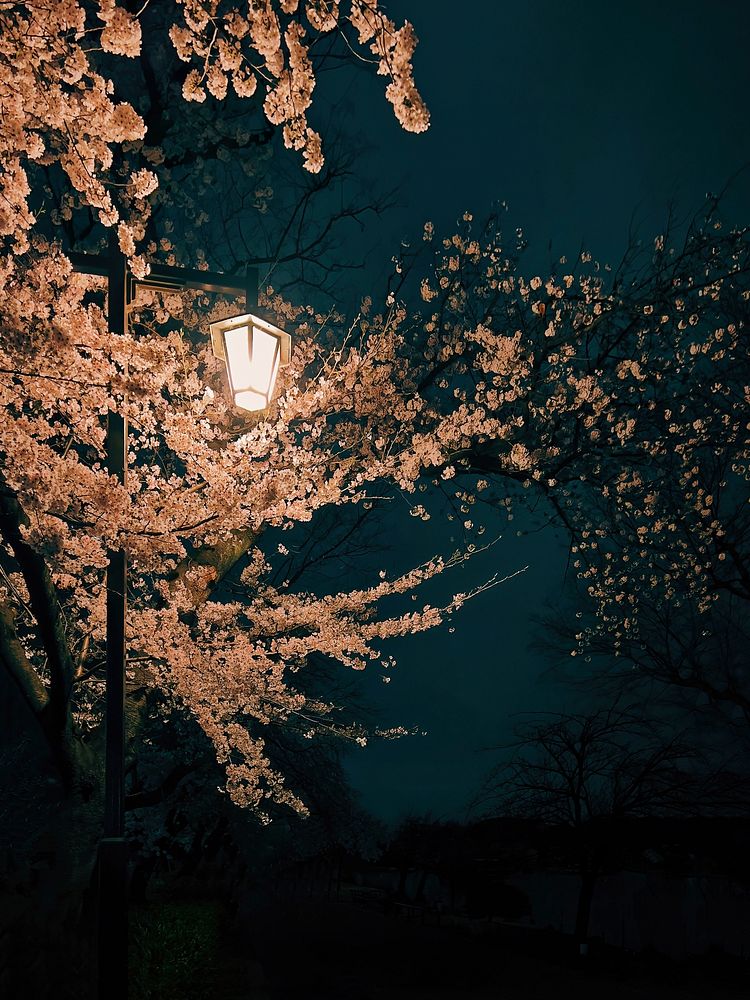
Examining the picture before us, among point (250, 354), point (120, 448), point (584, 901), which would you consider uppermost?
point (250, 354)

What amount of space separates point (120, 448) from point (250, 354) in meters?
1.25

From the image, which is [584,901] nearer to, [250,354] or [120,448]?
[120,448]

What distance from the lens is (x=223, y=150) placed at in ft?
26.8

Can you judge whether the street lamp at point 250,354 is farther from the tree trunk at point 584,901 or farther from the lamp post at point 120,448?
the tree trunk at point 584,901

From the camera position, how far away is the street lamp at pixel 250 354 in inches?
184

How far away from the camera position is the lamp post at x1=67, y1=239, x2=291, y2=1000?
14.8 feet

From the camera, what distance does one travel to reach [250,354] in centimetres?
470

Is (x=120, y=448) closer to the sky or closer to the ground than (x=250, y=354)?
closer to the ground

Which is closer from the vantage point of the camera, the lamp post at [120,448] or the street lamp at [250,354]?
→ the lamp post at [120,448]

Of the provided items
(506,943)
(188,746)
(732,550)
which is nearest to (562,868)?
(506,943)

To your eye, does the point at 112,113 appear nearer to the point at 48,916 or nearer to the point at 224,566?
the point at 224,566

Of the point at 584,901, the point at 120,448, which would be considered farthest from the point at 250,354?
the point at 584,901

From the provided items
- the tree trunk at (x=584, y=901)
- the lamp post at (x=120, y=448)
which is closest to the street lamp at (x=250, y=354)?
the lamp post at (x=120, y=448)

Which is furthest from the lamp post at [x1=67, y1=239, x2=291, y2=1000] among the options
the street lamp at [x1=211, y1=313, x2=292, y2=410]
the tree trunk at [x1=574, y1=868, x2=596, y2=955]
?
the tree trunk at [x1=574, y1=868, x2=596, y2=955]
